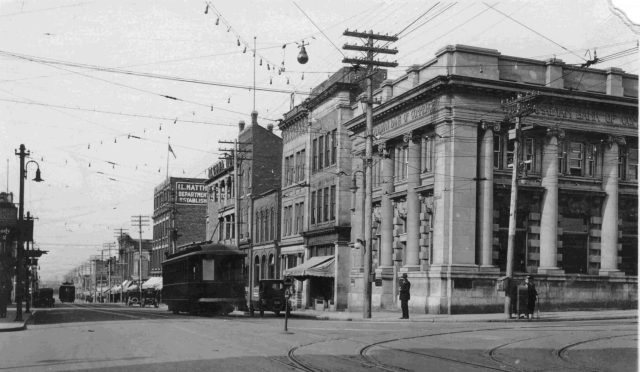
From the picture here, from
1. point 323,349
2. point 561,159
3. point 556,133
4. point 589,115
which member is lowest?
point 323,349

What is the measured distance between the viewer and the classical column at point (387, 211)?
40031mm

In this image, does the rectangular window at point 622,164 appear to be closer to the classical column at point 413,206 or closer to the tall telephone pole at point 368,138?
the classical column at point 413,206

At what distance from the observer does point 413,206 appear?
121 feet

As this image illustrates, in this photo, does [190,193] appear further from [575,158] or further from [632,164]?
[632,164]

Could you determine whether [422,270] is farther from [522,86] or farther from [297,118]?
[297,118]

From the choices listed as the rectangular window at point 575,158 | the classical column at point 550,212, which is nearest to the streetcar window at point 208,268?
the classical column at point 550,212

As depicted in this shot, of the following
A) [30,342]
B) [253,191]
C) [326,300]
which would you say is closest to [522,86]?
[326,300]

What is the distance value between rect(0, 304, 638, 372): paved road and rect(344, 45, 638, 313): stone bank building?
34.9 feet

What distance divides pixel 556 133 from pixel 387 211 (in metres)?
9.41

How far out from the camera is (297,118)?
53031mm

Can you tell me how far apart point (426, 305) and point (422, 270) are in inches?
77.6

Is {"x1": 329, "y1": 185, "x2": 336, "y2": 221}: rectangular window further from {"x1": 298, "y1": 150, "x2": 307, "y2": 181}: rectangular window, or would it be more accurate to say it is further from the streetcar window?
the streetcar window

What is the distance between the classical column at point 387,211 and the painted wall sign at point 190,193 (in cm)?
5466

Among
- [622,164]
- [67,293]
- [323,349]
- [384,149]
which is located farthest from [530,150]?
[67,293]
